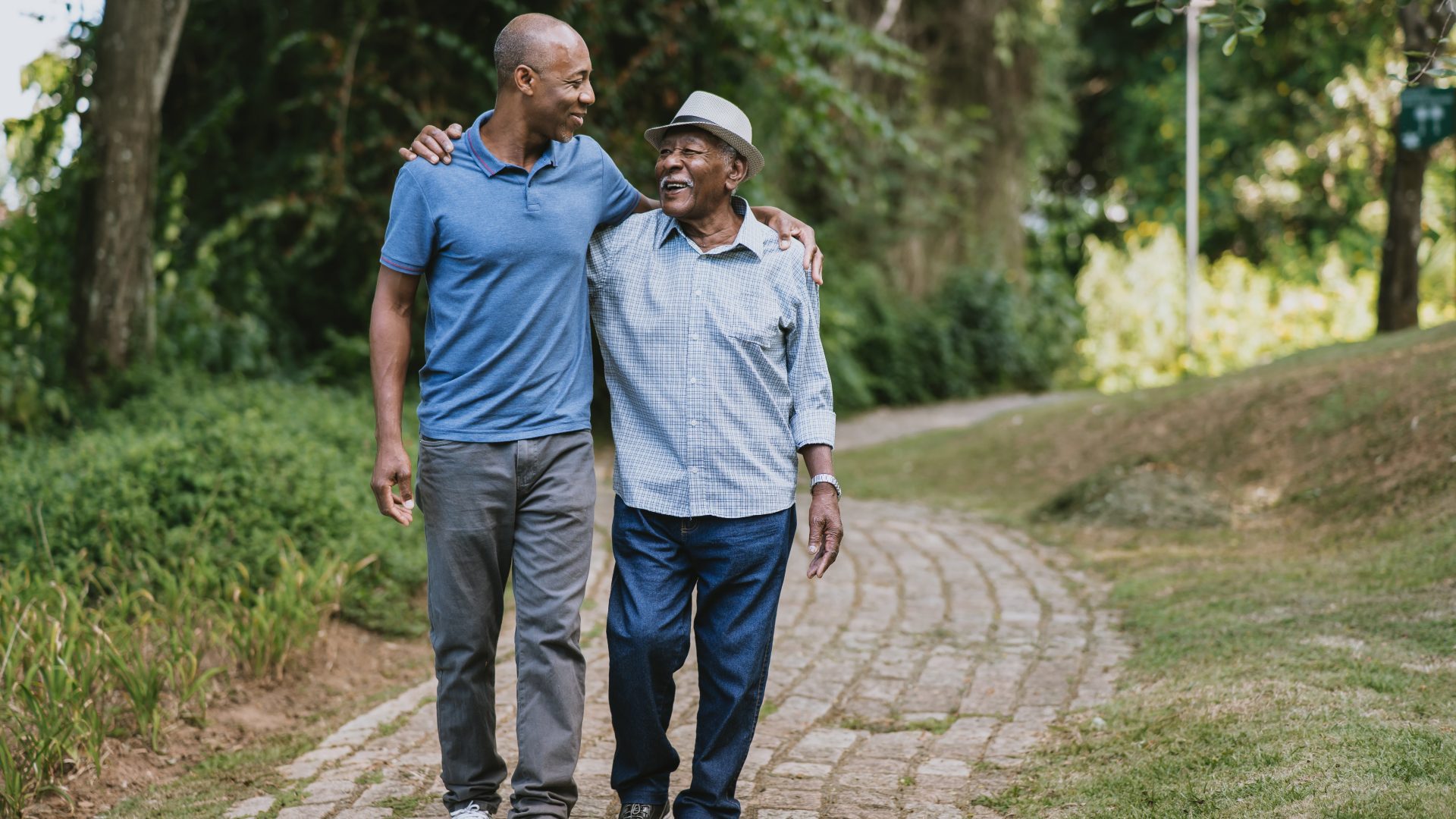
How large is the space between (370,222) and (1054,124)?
11.7 m

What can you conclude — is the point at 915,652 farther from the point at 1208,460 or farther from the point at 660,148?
the point at 1208,460

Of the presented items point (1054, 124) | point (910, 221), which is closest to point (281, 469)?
point (910, 221)

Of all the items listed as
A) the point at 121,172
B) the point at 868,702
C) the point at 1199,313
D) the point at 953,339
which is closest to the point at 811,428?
the point at 868,702

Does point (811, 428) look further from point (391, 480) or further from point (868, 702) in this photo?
point (868, 702)

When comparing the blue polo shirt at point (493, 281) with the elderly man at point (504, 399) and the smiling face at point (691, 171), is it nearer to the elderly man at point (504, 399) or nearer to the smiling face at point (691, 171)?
the elderly man at point (504, 399)

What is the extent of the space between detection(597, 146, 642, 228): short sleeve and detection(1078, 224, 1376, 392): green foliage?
14.0 m

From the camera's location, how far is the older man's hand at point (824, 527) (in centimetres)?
335

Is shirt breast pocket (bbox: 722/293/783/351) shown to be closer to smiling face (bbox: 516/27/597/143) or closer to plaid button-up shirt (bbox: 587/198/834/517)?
plaid button-up shirt (bbox: 587/198/834/517)

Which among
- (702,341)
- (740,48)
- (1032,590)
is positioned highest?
(740,48)

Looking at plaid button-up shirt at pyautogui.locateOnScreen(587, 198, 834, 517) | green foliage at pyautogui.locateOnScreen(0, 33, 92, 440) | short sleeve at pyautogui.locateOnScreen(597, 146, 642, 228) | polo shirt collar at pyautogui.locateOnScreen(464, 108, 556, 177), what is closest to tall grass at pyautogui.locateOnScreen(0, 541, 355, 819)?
plaid button-up shirt at pyautogui.locateOnScreen(587, 198, 834, 517)

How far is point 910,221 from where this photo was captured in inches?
684

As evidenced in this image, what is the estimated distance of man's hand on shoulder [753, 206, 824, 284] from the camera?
3.46m

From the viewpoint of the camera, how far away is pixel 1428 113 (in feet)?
34.0

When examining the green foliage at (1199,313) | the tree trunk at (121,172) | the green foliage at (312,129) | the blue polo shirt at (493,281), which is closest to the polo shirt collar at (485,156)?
the blue polo shirt at (493,281)
